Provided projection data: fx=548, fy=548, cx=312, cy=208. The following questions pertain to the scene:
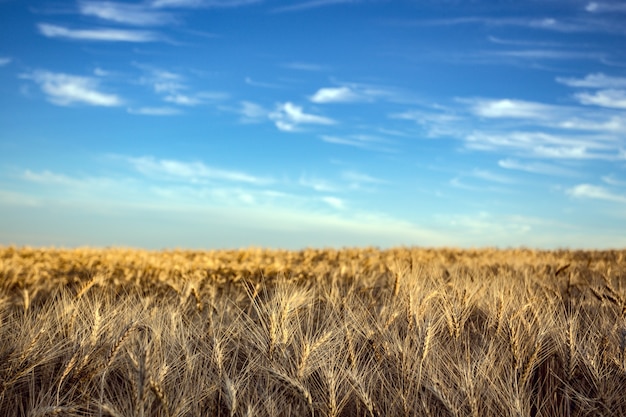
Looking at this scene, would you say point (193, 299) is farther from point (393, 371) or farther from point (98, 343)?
point (393, 371)

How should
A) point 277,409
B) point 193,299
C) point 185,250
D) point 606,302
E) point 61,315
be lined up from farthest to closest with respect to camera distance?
point 185,250 < point 193,299 < point 606,302 < point 61,315 < point 277,409

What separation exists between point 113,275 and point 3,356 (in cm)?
440

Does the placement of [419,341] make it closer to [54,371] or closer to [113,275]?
[54,371]

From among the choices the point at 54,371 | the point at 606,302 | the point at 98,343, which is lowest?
the point at 54,371

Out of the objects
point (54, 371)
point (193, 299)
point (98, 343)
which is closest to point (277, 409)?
point (98, 343)

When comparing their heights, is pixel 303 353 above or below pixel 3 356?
above

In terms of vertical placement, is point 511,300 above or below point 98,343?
above

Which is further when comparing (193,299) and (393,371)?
(193,299)

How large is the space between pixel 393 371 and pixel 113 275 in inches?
214

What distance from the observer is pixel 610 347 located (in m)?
3.50

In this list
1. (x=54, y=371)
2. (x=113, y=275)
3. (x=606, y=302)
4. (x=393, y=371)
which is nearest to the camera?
(x=393, y=371)

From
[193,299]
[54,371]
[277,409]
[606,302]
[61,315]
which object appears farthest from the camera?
[193,299]

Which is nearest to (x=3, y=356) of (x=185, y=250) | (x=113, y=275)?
(x=113, y=275)

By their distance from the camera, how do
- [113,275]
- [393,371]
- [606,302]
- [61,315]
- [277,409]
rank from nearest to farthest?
[277,409], [393,371], [61,315], [606,302], [113,275]
